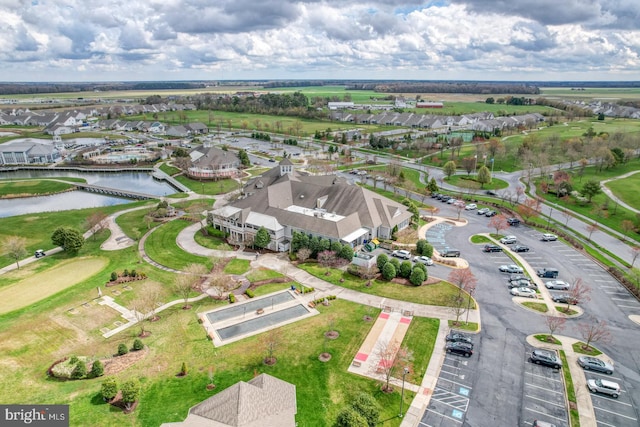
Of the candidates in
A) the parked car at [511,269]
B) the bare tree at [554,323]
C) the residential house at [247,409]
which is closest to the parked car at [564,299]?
the bare tree at [554,323]

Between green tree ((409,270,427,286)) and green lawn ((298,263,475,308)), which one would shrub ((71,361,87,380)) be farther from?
green tree ((409,270,427,286))

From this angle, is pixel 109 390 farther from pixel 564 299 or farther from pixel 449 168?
pixel 449 168

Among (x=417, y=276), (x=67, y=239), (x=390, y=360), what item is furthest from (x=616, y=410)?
(x=67, y=239)

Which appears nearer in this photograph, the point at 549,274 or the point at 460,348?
the point at 460,348

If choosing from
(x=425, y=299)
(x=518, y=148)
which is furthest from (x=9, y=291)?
(x=518, y=148)

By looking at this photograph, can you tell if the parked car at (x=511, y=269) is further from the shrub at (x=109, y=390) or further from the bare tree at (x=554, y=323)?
the shrub at (x=109, y=390)

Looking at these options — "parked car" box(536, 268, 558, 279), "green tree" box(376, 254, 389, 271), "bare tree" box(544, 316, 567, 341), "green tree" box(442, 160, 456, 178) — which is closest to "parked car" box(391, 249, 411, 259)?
"green tree" box(376, 254, 389, 271)
